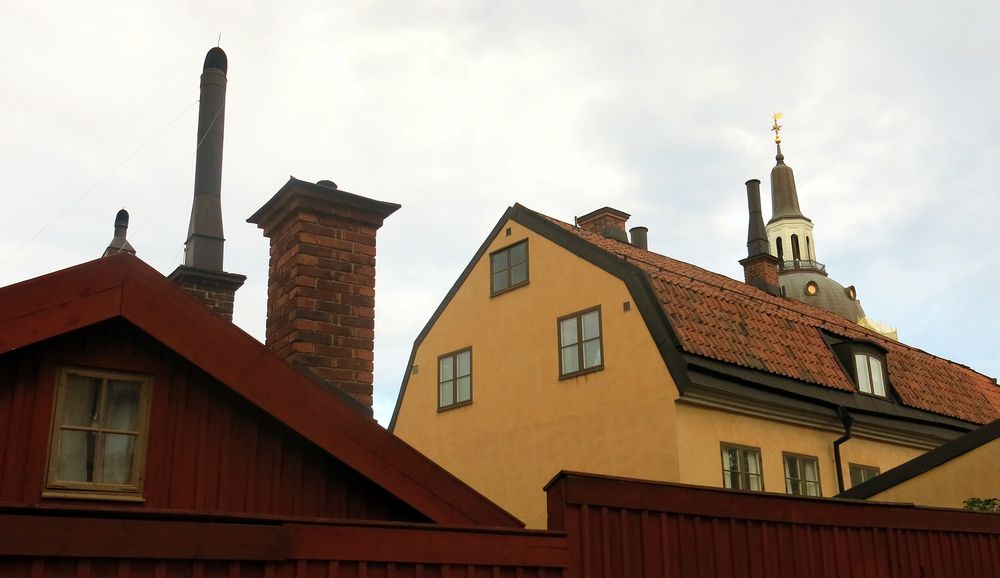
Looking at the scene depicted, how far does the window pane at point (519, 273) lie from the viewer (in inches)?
846

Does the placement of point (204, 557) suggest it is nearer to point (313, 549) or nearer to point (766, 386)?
point (313, 549)

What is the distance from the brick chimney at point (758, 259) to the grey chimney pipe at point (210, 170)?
17.9 meters

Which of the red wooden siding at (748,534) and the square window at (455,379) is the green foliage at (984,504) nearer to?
the red wooden siding at (748,534)

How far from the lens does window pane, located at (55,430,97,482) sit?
22.6ft

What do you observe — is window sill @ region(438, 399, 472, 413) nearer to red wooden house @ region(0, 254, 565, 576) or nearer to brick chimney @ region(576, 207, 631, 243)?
brick chimney @ region(576, 207, 631, 243)

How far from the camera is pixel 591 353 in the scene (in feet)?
64.1

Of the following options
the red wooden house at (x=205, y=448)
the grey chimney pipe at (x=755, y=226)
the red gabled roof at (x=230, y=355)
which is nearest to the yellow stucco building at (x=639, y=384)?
the grey chimney pipe at (x=755, y=226)

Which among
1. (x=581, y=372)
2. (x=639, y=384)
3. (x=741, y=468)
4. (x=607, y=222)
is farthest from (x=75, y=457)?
(x=607, y=222)

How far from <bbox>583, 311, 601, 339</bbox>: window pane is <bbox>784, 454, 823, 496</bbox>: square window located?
4.12m

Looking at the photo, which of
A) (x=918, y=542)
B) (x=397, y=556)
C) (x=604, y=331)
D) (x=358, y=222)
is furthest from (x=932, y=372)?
(x=397, y=556)

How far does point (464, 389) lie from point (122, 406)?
15.3m

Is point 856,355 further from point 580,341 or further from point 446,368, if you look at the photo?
point 446,368

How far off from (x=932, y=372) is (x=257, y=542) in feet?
69.2

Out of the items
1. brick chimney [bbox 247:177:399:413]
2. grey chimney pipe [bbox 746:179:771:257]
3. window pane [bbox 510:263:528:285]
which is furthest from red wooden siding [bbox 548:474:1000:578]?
grey chimney pipe [bbox 746:179:771:257]
